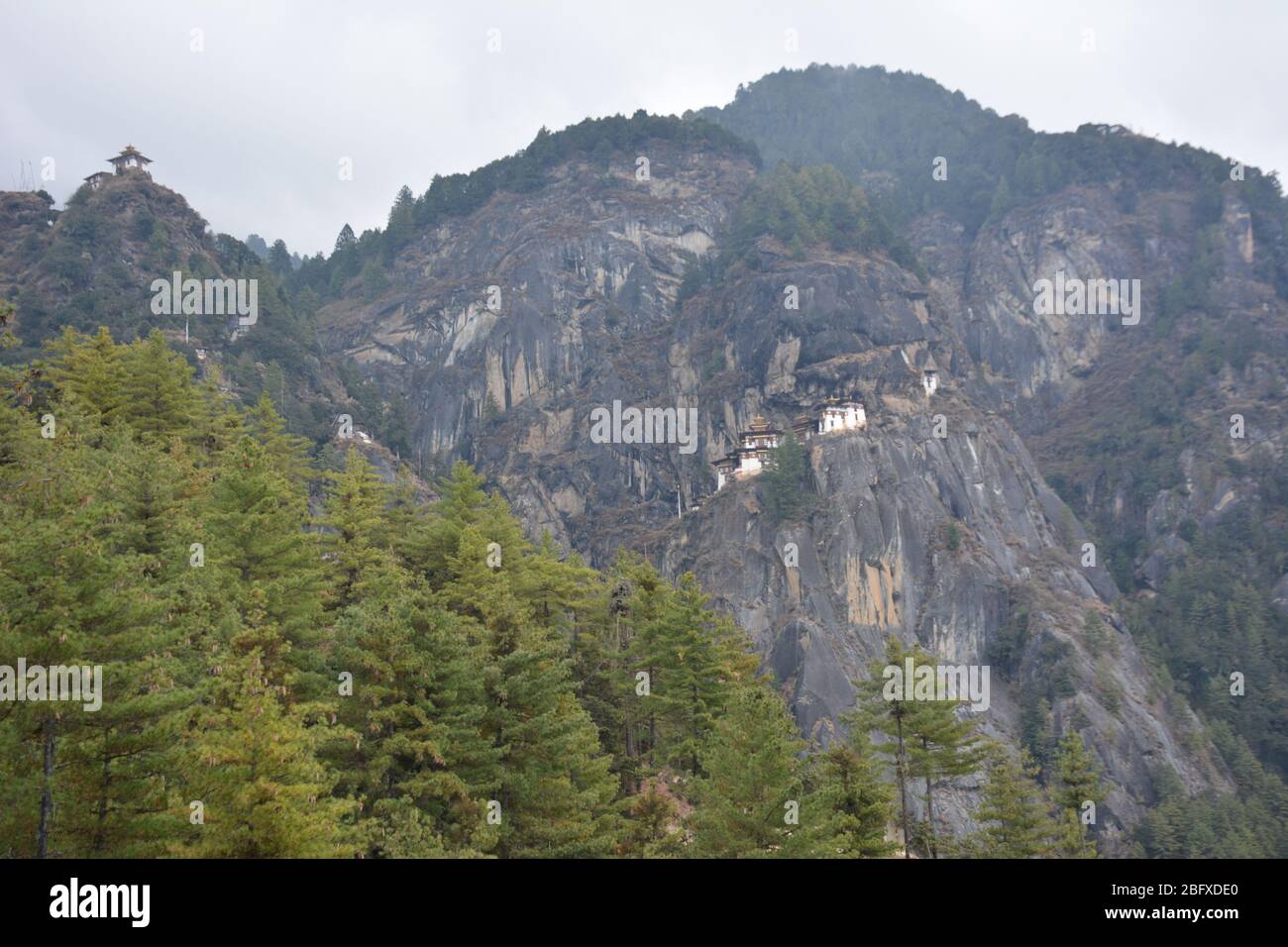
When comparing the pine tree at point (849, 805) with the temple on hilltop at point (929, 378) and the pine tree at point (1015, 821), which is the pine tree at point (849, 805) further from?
the temple on hilltop at point (929, 378)

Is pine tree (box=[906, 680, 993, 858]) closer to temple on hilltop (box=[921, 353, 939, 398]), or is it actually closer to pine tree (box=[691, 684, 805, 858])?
pine tree (box=[691, 684, 805, 858])

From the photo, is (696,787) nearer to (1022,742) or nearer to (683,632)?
(683,632)

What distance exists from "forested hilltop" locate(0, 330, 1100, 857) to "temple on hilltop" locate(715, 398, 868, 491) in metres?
46.0

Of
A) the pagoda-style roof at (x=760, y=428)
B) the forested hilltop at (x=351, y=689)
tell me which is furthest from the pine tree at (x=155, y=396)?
the pagoda-style roof at (x=760, y=428)

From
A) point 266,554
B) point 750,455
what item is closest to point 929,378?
point 750,455

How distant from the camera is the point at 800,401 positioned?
90.1 m

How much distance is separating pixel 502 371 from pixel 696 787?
285 feet

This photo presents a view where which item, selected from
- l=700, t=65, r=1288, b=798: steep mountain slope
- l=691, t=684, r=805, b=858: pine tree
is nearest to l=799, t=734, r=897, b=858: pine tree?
l=691, t=684, r=805, b=858: pine tree

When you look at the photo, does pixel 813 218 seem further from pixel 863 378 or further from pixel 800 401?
pixel 863 378

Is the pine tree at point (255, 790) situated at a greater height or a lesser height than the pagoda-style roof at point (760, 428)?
lesser

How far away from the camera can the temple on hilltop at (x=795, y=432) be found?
81312 mm

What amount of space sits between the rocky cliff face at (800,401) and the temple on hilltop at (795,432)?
7.58ft

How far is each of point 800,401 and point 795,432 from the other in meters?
8.54
